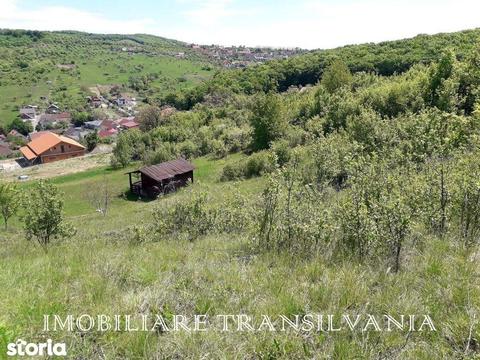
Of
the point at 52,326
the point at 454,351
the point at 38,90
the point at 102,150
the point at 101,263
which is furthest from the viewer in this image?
the point at 38,90

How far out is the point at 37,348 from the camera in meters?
3.22

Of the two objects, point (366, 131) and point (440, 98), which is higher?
point (440, 98)

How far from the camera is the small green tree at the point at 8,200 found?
3158 cm

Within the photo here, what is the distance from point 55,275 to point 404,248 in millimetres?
4725

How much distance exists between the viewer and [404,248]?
217 inches

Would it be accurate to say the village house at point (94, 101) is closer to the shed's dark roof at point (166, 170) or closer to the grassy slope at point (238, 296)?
the shed's dark roof at point (166, 170)

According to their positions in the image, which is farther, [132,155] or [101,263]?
[132,155]

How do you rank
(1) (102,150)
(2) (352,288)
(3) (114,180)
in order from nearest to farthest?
1. (2) (352,288)
2. (3) (114,180)
3. (1) (102,150)

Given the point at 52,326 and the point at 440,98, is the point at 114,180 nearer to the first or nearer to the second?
the point at 440,98

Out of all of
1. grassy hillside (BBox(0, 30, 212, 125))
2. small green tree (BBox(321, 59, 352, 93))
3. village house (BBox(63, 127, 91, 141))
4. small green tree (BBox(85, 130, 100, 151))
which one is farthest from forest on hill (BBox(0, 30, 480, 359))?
grassy hillside (BBox(0, 30, 212, 125))

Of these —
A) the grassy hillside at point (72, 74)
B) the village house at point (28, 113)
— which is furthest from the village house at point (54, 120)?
the grassy hillside at point (72, 74)

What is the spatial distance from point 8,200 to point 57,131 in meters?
71.7

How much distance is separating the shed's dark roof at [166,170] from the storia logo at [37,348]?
Answer: 34268mm

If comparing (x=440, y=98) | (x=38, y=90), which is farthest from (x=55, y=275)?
(x=38, y=90)
